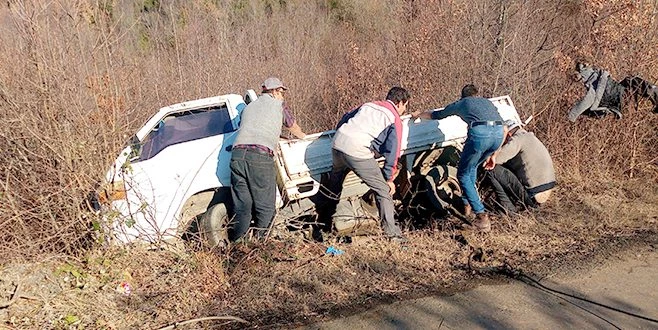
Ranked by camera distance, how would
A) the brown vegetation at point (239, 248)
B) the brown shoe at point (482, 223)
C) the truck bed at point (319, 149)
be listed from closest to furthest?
the brown vegetation at point (239, 248)
the brown shoe at point (482, 223)
the truck bed at point (319, 149)

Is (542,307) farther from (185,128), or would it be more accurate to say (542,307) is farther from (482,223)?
(185,128)

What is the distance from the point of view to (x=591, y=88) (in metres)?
6.99

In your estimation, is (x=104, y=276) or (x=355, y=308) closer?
(x=355, y=308)

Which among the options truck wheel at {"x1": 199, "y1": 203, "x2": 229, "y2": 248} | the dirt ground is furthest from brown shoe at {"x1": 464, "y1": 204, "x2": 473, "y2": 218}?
truck wheel at {"x1": 199, "y1": 203, "x2": 229, "y2": 248}

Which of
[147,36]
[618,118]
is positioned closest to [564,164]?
[618,118]

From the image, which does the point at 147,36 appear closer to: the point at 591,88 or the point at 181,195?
the point at 181,195

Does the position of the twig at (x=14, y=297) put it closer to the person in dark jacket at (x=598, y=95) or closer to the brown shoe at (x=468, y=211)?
the brown shoe at (x=468, y=211)

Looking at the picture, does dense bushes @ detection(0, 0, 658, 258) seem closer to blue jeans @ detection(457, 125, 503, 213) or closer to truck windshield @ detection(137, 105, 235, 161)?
truck windshield @ detection(137, 105, 235, 161)

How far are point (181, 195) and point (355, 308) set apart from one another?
2.28m

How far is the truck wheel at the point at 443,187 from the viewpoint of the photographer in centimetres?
626

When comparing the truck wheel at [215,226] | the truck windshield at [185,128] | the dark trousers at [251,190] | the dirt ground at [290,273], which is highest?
the truck windshield at [185,128]

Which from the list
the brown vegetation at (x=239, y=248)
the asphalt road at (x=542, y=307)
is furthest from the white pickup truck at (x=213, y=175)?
the asphalt road at (x=542, y=307)

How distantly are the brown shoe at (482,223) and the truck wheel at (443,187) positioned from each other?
0.49 m

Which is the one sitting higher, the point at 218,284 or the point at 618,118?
the point at 618,118
